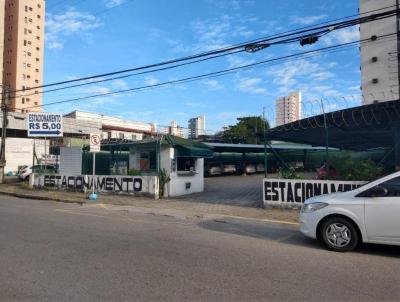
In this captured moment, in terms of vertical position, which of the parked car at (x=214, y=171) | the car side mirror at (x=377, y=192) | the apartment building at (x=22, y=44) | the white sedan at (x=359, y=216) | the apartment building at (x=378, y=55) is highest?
the apartment building at (x=22, y=44)

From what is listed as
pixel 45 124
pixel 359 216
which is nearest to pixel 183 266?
pixel 359 216

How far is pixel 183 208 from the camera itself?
1603cm

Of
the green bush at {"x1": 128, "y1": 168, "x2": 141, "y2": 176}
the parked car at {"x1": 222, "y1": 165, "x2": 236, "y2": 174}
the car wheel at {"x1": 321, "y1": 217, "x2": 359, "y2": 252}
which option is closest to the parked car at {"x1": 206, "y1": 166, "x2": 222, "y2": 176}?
the parked car at {"x1": 222, "y1": 165, "x2": 236, "y2": 174}

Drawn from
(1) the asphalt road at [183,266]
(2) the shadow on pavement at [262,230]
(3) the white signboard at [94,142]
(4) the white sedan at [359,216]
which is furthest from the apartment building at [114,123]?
(4) the white sedan at [359,216]

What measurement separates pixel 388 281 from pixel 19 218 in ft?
33.9

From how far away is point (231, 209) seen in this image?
15633 mm

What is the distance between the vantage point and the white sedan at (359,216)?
7.63 meters

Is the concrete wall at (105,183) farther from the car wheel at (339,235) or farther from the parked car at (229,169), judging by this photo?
the parked car at (229,169)

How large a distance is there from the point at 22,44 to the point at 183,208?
351 feet

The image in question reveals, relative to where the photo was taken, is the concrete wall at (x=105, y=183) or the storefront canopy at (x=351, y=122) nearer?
the storefront canopy at (x=351, y=122)

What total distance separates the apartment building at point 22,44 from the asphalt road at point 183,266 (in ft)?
344

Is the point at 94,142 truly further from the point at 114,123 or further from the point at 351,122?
the point at 114,123

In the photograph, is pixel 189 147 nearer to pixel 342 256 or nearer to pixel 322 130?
pixel 322 130

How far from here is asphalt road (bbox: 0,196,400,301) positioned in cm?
541
